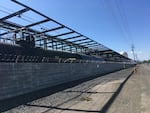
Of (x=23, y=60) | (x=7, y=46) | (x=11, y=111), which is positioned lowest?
(x=11, y=111)

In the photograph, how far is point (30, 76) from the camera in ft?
42.0

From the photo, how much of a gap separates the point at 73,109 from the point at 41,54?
9085mm

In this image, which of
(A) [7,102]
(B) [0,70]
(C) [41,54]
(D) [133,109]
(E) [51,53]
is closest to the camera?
(D) [133,109]

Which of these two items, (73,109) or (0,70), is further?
(0,70)

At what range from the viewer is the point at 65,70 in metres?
18.6

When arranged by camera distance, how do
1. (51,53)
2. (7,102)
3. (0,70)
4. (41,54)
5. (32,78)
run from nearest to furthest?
(7,102), (0,70), (32,78), (41,54), (51,53)

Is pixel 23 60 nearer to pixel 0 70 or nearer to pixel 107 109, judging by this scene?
pixel 0 70

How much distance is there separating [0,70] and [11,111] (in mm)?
2981

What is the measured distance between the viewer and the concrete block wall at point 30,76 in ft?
34.4

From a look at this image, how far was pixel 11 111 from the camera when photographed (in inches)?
308

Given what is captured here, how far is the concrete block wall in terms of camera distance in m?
10.5

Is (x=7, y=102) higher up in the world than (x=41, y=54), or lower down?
lower down

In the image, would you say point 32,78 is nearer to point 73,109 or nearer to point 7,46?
point 7,46

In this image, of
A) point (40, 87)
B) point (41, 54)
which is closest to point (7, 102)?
point (40, 87)
